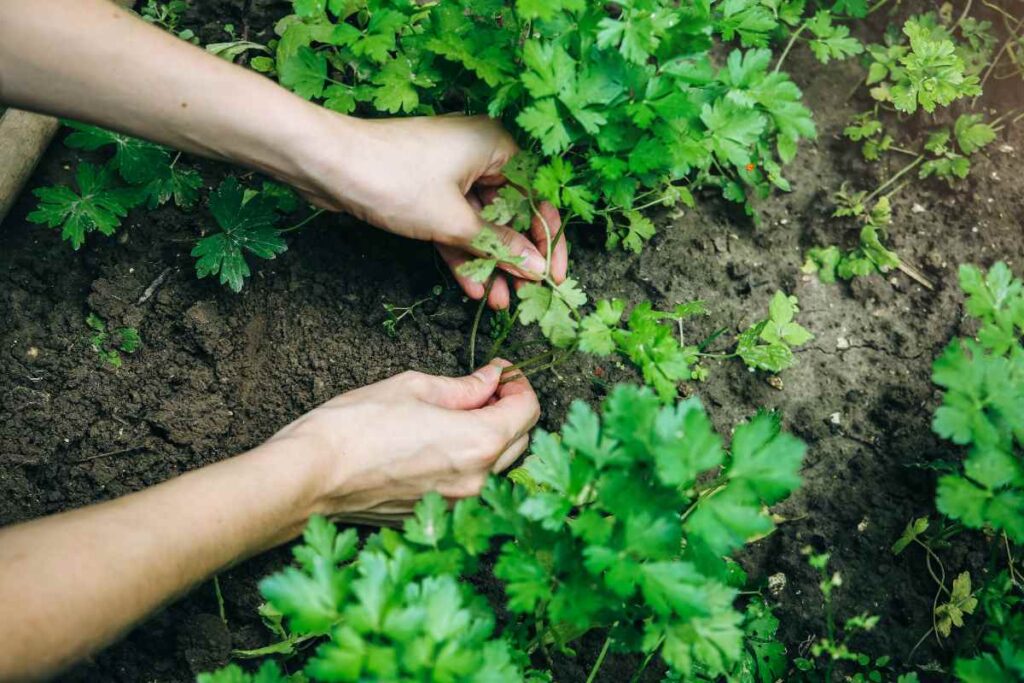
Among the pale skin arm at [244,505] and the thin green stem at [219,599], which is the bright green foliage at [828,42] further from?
the thin green stem at [219,599]

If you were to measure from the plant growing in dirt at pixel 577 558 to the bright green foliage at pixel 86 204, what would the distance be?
1249 mm

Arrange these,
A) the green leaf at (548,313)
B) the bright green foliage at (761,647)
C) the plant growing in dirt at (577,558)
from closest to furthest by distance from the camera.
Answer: the plant growing in dirt at (577,558) → the green leaf at (548,313) → the bright green foliage at (761,647)

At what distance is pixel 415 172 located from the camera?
183cm

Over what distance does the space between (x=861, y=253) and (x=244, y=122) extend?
187 centimetres

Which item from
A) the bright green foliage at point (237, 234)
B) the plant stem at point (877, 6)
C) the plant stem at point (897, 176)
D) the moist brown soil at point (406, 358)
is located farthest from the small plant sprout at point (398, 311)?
the plant stem at point (877, 6)

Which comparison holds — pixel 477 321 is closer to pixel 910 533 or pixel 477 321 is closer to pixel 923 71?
pixel 910 533

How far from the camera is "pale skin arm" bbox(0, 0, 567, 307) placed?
1646 millimetres

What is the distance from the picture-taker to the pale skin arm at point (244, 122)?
1.65 metres

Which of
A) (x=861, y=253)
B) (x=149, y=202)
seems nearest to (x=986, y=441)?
(x=861, y=253)

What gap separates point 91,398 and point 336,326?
71 centimetres

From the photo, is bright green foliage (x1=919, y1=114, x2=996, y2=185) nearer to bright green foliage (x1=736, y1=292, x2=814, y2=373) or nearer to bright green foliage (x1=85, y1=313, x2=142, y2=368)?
bright green foliage (x1=736, y1=292, x2=814, y2=373)

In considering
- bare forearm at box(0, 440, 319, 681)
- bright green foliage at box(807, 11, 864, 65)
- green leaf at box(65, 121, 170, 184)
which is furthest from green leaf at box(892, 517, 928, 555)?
green leaf at box(65, 121, 170, 184)

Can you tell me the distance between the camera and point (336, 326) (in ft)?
7.25

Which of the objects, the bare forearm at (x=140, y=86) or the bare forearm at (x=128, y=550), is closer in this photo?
the bare forearm at (x=128, y=550)
